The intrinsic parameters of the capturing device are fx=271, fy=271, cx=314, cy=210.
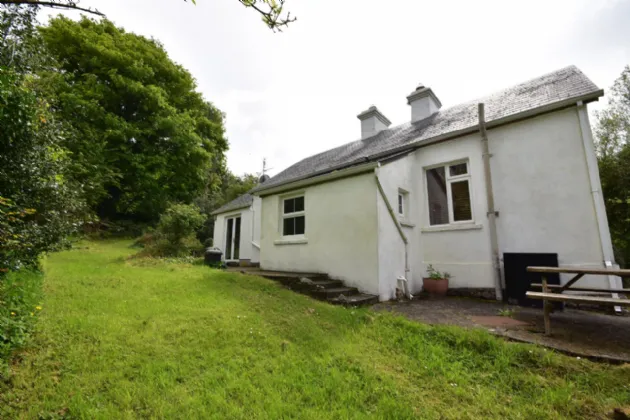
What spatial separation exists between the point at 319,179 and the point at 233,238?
8917mm

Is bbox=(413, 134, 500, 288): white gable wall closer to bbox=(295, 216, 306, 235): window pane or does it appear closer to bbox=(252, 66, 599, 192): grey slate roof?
bbox=(252, 66, 599, 192): grey slate roof

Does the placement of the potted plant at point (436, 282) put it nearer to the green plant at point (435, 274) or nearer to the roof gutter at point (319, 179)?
the green plant at point (435, 274)

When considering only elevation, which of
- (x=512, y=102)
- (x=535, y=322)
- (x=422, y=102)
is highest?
(x=422, y=102)

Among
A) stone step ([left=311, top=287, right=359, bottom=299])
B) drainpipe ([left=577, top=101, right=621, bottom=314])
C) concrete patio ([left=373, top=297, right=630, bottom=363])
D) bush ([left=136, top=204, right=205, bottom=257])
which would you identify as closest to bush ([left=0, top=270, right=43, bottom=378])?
stone step ([left=311, top=287, right=359, bottom=299])

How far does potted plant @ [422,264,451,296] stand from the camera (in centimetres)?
726

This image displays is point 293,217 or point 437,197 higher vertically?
point 437,197

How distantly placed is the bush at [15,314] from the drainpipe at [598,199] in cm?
945

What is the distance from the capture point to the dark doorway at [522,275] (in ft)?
19.9

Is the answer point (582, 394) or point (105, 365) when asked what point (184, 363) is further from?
point (582, 394)

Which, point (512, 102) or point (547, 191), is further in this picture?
point (512, 102)

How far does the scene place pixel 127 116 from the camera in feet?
64.6

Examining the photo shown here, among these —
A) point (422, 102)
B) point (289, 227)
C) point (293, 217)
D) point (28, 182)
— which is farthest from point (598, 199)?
point (28, 182)

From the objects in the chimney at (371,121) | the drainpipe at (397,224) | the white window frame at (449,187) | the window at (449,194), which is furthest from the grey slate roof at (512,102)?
the chimney at (371,121)

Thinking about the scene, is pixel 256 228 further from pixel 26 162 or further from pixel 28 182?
pixel 26 162
